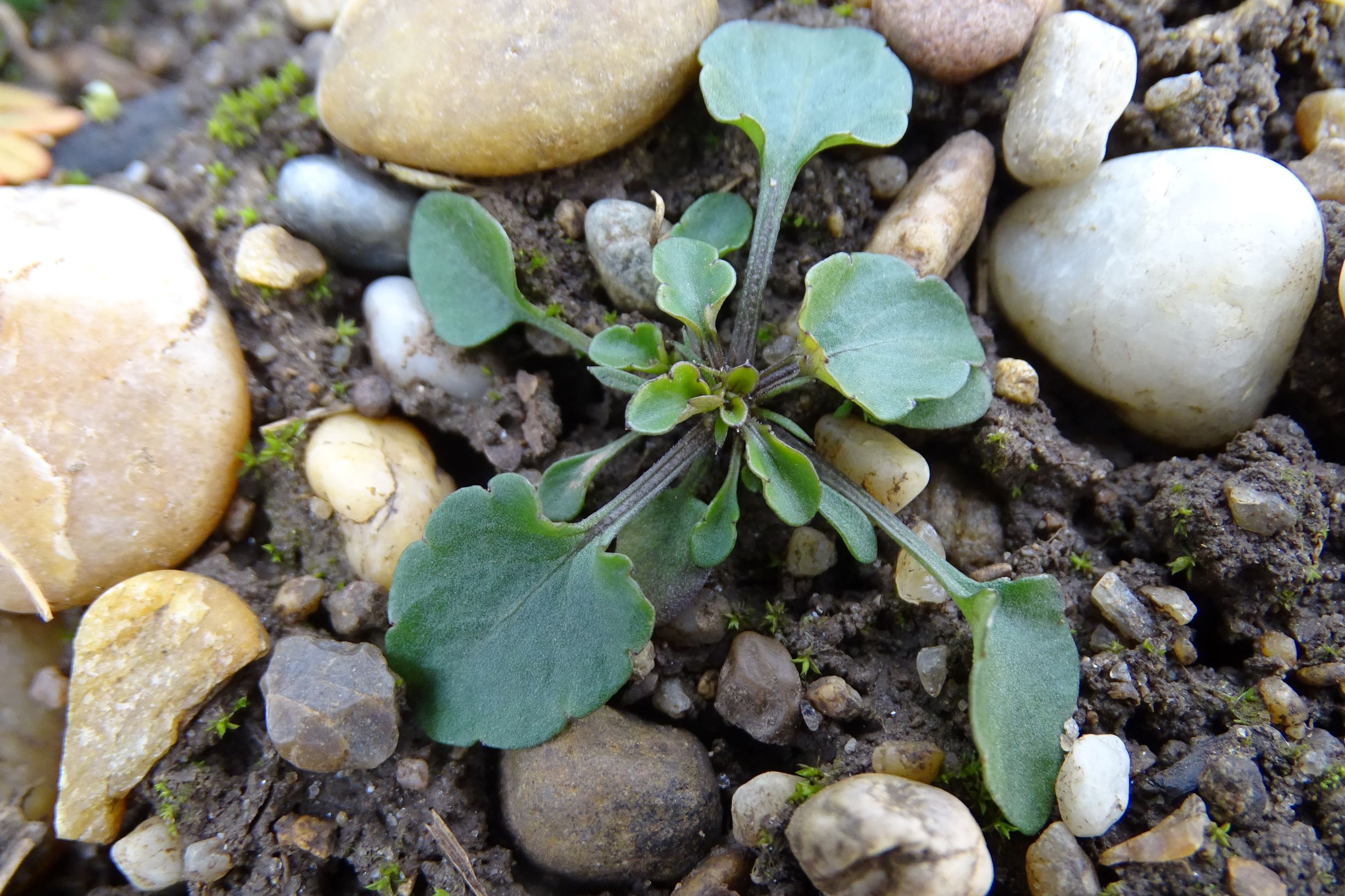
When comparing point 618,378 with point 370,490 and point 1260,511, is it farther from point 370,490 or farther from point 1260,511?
Answer: point 1260,511

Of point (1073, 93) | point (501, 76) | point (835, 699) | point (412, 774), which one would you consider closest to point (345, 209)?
point (501, 76)

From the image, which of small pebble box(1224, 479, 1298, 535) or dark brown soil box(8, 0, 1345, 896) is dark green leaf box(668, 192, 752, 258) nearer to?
dark brown soil box(8, 0, 1345, 896)

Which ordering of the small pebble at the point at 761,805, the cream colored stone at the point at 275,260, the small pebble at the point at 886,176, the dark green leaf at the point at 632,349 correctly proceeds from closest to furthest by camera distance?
the small pebble at the point at 761,805 → the dark green leaf at the point at 632,349 → the cream colored stone at the point at 275,260 → the small pebble at the point at 886,176

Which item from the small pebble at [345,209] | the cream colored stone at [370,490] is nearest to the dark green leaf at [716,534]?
the cream colored stone at [370,490]

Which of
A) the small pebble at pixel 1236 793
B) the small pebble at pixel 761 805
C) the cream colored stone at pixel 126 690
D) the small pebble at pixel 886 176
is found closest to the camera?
the small pebble at pixel 1236 793

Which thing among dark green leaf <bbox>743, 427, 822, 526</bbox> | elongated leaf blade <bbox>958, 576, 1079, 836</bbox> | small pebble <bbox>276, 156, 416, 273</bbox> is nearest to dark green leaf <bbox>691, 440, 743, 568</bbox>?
dark green leaf <bbox>743, 427, 822, 526</bbox>

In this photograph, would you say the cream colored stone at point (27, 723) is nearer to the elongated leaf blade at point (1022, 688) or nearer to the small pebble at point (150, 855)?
the small pebble at point (150, 855)
